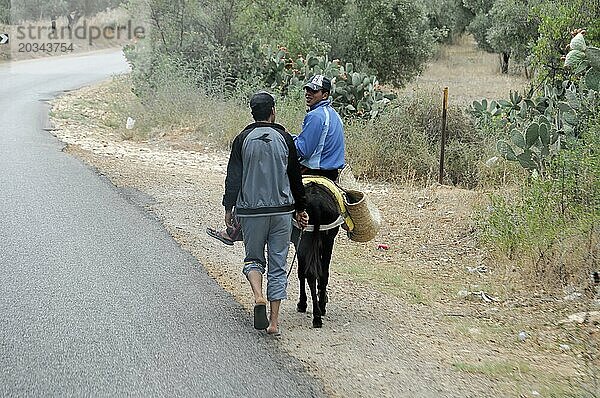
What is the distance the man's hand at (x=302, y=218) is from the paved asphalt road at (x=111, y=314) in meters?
0.89

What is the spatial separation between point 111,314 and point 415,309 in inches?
107

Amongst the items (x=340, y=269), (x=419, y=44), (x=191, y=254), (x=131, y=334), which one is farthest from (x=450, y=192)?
(x=419, y=44)

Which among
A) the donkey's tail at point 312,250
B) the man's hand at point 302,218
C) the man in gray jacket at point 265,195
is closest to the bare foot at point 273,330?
the man in gray jacket at point 265,195

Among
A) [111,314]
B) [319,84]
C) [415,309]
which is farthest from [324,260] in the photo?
[111,314]

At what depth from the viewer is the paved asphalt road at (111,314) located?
18.4ft

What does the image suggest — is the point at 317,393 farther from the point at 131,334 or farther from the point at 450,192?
the point at 450,192

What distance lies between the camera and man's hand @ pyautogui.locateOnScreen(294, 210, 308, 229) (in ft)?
22.2

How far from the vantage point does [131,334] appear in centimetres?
654

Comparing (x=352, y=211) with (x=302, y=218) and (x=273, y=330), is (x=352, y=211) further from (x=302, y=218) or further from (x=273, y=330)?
(x=273, y=330)

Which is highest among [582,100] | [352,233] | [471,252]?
[582,100]

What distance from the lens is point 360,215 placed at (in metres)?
7.09

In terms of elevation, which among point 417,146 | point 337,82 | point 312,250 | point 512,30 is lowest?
point 417,146

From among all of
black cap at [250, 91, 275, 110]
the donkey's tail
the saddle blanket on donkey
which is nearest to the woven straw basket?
the saddle blanket on donkey

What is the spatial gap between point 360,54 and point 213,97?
26.0 ft
